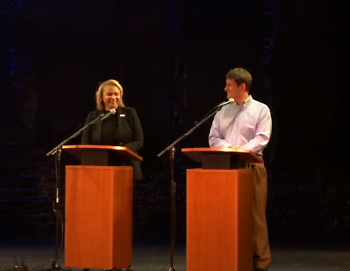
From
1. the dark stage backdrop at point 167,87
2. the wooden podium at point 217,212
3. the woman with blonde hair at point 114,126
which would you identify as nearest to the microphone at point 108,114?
the woman with blonde hair at point 114,126

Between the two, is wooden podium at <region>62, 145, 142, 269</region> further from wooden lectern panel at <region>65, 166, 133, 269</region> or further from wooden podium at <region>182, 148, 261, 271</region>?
wooden podium at <region>182, 148, 261, 271</region>

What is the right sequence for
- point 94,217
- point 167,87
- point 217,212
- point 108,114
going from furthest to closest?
point 167,87 → point 108,114 → point 94,217 → point 217,212

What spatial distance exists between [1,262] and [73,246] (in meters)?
1.38

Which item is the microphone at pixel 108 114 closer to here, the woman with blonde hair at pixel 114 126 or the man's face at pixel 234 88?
the woman with blonde hair at pixel 114 126

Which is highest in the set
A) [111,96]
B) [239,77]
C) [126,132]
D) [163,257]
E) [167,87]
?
[167,87]

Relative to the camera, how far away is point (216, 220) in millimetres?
4832

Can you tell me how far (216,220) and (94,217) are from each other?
94cm

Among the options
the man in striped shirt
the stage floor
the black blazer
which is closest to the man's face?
the man in striped shirt

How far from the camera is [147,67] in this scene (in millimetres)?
8219

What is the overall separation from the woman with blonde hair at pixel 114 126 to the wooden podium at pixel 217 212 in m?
0.91

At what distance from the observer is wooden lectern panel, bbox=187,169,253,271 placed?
4.79m

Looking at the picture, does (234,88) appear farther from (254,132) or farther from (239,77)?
(254,132)

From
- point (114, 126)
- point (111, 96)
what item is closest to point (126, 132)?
point (114, 126)

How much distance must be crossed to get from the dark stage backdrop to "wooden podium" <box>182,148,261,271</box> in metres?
3.28
